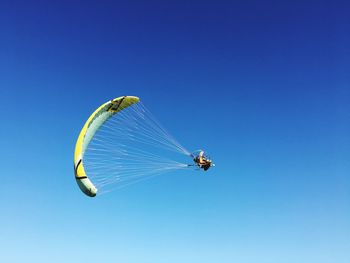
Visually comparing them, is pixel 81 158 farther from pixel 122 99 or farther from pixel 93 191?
pixel 122 99

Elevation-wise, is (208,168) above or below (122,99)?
below

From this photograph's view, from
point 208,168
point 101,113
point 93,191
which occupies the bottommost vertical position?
point 93,191

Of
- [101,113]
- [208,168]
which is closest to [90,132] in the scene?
[101,113]

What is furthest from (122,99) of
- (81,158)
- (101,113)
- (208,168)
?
(208,168)

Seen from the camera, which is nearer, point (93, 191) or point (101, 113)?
point (93, 191)

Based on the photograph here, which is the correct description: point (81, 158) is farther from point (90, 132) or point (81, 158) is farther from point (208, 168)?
point (208, 168)

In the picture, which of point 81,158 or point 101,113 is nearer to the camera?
point 81,158

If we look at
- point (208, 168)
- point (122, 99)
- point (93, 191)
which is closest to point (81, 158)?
point (93, 191)

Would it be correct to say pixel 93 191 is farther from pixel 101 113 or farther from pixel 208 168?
pixel 208 168

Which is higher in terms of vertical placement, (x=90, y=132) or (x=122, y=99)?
(x=122, y=99)
